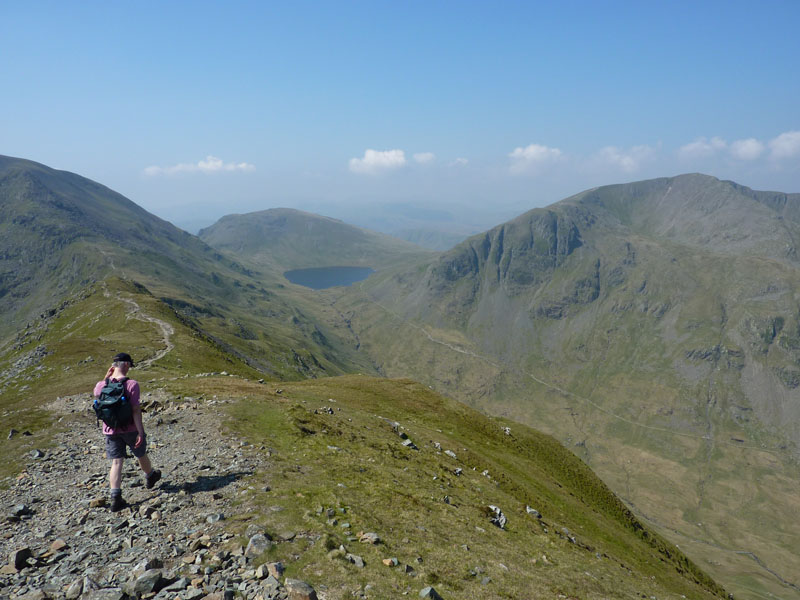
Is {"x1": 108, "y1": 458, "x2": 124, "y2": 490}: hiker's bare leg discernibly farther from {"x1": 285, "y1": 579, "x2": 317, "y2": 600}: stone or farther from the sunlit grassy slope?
{"x1": 285, "y1": 579, "x2": 317, "y2": 600}: stone

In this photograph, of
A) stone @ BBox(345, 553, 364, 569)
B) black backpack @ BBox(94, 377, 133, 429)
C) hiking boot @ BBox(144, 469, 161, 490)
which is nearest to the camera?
stone @ BBox(345, 553, 364, 569)

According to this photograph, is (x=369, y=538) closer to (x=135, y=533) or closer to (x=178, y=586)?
(x=178, y=586)

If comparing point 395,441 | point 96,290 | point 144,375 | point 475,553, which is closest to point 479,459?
point 395,441

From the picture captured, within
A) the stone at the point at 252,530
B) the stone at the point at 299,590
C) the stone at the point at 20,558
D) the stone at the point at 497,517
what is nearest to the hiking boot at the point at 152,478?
the stone at the point at 20,558

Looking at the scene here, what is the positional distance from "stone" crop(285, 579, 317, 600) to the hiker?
9105 millimetres

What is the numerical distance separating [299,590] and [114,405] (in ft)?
35.1

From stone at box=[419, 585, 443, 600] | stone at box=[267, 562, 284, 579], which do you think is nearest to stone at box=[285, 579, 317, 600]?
stone at box=[267, 562, 284, 579]

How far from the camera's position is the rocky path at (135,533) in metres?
12.3

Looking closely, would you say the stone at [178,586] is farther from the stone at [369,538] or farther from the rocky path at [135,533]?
the stone at [369,538]

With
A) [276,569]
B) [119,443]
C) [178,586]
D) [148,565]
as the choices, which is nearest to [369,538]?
[276,569]

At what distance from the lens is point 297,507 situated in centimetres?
1866

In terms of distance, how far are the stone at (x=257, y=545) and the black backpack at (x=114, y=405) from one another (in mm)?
7473

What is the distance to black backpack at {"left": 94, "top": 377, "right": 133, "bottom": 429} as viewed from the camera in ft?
54.3

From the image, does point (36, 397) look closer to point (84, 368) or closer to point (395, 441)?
point (84, 368)
